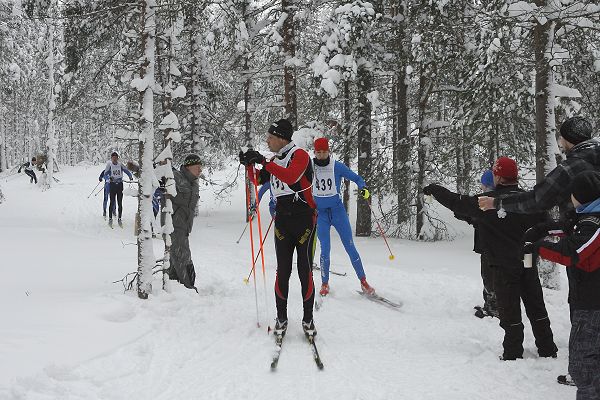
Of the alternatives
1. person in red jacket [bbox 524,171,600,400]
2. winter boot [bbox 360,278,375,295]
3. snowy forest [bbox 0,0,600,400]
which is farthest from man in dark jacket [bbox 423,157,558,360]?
winter boot [bbox 360,278,375,295]

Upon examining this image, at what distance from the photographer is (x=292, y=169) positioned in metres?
5.07

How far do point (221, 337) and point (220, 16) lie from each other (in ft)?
40.8

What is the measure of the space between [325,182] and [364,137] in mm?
8104

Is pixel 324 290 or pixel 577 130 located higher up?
pixel 577 130

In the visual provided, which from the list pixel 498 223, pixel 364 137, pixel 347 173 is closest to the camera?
pixel 498 223

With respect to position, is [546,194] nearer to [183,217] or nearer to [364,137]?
[183,217]

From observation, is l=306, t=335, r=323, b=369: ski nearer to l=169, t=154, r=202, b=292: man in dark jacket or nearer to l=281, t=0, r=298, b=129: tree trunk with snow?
l=169, t=154, r=202, b=292: man in dark jacket

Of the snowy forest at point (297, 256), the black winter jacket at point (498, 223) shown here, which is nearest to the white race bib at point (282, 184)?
the snowy forest at point (297, 256)

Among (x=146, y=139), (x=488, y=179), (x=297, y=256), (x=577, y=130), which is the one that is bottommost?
(x=297, y=256)

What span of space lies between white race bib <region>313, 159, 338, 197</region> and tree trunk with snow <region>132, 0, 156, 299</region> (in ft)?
8.71

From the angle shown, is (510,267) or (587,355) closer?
(587,355)

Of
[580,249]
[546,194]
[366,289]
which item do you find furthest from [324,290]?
[580,249]

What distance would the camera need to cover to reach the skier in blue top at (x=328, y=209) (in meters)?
7.58

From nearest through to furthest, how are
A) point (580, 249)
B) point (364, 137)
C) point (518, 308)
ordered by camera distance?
point (580, 249) < point (518, 308) < point (364, 137)
